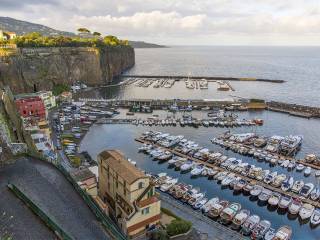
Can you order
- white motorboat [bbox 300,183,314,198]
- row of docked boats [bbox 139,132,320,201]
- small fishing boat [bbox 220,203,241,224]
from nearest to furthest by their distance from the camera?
small fishing boat [bbox 220,203,241,224]
white motorboat [bbox 300,183,314,198]
row of docked boats [bbox 139,132,320,201]

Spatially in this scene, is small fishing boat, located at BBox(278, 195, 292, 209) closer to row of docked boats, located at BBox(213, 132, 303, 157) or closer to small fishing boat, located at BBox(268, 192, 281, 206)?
small fishing boat, located at BBox(268, 192, 281, 206)

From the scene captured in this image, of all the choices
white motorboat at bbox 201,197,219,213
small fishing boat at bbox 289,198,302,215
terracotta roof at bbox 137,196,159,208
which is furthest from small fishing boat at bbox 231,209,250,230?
terracotta roof at bbox 137,196,159,208

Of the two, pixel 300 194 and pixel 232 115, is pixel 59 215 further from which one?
pixel 232 115

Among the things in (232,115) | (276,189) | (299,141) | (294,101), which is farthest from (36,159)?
(294,101)

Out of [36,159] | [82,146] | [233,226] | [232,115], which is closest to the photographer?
[36,159]

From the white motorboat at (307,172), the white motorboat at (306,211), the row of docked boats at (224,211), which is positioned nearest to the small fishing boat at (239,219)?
the row of docked boats at (224,211)

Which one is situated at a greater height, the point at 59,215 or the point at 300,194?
the point at 59,215

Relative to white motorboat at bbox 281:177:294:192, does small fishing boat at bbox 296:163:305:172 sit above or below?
below

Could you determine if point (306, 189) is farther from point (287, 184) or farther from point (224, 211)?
point (224, 211)
